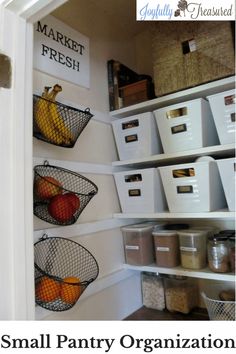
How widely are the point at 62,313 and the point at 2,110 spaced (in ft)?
2.63

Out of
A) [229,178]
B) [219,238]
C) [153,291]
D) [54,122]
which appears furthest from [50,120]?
[153,291]

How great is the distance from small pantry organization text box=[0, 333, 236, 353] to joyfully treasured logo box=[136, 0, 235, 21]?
0.87 meters

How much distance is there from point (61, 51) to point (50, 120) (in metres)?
0.39

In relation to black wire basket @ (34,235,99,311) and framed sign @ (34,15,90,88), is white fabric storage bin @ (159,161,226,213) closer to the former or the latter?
black wire basket @ (34,235,99,311)

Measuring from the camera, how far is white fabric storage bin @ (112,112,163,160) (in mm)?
1325

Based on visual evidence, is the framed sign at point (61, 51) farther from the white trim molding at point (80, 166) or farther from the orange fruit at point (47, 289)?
the orange fruit at point (47, 289)

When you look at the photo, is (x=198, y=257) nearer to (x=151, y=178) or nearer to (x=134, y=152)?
(x=151, y=178)

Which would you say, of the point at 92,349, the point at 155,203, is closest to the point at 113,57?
the point at 155,203

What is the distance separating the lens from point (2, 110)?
77cm

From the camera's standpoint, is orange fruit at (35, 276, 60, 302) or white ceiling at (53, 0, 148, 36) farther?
white ceiling at (53, 0, 148, 36)

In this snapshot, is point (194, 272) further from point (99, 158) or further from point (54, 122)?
point (54, 122)

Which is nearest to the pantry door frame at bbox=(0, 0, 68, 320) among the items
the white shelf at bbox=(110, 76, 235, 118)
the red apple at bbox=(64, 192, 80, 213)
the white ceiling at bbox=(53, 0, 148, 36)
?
the red apple at bbox=(64, 192, 80, 213)

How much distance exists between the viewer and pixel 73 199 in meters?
1.01

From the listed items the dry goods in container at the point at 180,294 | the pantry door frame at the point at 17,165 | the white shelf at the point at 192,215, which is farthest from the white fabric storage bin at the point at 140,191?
the pantry door frame at the point at 17,165
